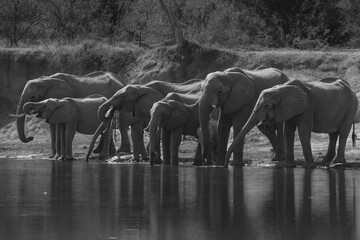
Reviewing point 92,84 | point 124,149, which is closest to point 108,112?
point 124,149

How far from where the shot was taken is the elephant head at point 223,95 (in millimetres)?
27297

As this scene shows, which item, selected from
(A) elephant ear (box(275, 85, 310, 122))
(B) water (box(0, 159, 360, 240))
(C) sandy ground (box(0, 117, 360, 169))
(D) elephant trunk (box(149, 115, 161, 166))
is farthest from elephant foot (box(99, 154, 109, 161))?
(A) elephant ear (box(275, 85, 310, 122))

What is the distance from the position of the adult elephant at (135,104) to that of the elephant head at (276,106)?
3.92m

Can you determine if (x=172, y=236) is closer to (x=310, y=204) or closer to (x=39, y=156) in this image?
(x=310, y=204)

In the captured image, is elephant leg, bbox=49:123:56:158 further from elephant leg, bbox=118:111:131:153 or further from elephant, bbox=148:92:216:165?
elephant, bbox=148:92:216:165

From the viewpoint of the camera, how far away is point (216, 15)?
4541cm

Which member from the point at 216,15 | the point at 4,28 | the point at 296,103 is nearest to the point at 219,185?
the point at 296,103

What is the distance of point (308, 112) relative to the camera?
26781 mm

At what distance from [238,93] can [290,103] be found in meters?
1.75

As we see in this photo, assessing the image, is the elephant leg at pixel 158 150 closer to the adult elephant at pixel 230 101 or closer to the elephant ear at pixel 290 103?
the adult elephant at pixel 230 101

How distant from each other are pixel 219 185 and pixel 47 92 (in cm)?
1342

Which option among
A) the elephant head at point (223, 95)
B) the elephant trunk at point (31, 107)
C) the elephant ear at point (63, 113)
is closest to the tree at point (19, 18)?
the elephant trunk at point (31, 107)

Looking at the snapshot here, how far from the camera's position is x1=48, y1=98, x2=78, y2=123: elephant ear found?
31438 millimetres

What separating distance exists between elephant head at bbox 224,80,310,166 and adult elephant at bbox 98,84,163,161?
3.92 meters
